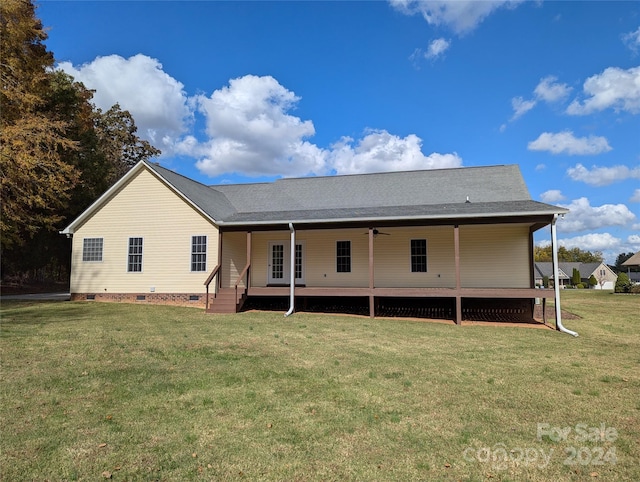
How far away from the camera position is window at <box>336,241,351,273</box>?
56.2 feet

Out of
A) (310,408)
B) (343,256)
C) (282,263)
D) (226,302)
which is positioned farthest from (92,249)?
(310,408)

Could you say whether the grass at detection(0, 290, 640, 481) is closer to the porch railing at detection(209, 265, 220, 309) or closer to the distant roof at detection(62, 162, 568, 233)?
the porch railing at detection(209, 265, 220, 309)

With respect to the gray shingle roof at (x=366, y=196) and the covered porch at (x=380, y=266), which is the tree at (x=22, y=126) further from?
the covered porch at (x=380, y=266)

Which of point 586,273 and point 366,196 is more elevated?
point 366,196

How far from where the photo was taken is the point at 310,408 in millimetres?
A: 4941

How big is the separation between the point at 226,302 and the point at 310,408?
1053 centimetres

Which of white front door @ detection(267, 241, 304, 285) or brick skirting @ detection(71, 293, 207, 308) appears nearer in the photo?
brick skirting @ detection(71, 293, 207, 308)

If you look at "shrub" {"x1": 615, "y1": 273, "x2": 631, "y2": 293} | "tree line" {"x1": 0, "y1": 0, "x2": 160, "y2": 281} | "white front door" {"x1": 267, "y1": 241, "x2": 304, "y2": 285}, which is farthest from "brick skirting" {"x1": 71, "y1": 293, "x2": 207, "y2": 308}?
"shrub" {"x1": 615, "y1": 273, "x2": 631, "y2": 293}

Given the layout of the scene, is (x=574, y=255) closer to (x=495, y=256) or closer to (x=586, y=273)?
(x=586, y=273)

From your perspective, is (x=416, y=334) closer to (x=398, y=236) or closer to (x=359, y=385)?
(x=359, y=385)

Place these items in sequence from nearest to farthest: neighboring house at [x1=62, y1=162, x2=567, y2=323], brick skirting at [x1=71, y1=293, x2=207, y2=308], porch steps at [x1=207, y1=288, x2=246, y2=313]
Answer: porch steps at [x1=207, y1=288, x2=246, y2=313]
neighboring house at [x1=62, y1=162, x2=567, y2=323]
brick skirting at [x1=71, y1=293, x2=207, y2=308]

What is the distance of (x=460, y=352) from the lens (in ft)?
27.4

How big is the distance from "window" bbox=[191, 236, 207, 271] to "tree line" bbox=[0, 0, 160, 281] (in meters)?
6.77

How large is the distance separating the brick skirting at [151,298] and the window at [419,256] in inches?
344
